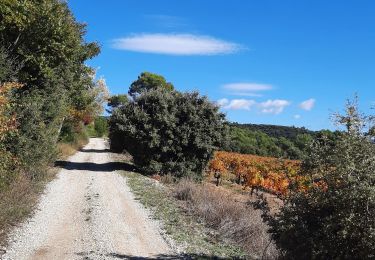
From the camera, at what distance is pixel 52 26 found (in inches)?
792

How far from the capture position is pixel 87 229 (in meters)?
12.1

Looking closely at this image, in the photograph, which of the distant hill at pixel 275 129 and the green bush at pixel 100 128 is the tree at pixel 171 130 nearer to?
the distant hill at pixel 275 129

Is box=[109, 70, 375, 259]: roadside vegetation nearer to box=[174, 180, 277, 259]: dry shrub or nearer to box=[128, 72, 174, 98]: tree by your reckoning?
box=[174, 180, 277, 259]: dry shrub

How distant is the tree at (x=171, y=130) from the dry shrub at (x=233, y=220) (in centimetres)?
760

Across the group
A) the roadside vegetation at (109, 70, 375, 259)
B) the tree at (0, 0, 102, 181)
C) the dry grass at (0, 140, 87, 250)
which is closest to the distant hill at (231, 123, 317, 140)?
the roadside vegetation at (109, 70, 375, 259)

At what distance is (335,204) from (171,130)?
1828 centimetres

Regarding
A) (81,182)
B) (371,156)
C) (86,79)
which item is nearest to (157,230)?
(371,156)

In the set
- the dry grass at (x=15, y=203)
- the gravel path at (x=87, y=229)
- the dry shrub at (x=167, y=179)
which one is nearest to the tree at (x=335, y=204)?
the gravel path at (x=87, y=229)

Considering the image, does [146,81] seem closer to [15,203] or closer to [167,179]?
[167,179]

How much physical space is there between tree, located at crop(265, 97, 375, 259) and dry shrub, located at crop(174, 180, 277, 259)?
2415 mm

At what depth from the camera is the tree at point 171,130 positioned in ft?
84.1

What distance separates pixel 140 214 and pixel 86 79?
18.9m

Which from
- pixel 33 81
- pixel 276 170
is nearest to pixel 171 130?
pixel 33 81

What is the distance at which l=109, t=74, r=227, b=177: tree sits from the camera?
84.1 feet
